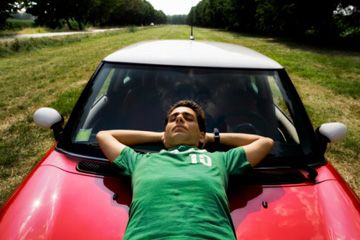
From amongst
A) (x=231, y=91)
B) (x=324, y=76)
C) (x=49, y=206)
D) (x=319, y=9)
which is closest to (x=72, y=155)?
(x=49, y=206)

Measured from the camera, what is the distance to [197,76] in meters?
2.62

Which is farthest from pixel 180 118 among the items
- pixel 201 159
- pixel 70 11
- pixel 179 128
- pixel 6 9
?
pixel 70 11

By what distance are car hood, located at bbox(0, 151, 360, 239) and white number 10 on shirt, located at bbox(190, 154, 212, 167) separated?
0.79 ft

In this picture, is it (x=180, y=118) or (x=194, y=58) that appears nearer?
(x=180, y=118)

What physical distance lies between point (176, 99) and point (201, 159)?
816mm

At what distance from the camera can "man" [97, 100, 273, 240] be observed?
61.0 inches

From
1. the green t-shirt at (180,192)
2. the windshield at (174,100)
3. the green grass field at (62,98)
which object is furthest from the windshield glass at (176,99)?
the green grass field at (62,98)

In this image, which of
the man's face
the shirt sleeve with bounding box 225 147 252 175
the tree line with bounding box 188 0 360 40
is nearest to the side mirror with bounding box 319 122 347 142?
the shirt sleeve with bounding box 225 147 252 175

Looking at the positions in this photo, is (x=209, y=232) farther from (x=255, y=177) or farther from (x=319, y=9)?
(x=319, y=9)

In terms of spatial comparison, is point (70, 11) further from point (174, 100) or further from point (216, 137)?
point (216, 137)

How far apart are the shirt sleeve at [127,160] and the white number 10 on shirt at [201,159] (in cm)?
32

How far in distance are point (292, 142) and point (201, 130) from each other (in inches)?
29.8

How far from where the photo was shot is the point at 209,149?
227cm

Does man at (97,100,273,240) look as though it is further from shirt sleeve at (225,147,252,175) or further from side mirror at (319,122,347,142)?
side mirror at (319,122,347,142)
